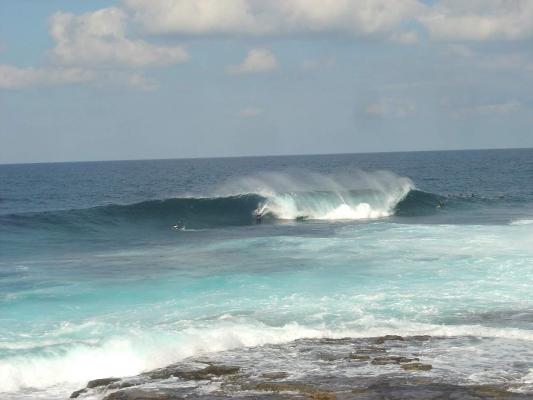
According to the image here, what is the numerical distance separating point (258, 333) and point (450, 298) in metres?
5.76

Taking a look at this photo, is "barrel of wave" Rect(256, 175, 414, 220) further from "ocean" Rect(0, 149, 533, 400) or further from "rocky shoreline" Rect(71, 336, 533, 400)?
"rocky shoreline" Rect(71, 336, 533, 400)

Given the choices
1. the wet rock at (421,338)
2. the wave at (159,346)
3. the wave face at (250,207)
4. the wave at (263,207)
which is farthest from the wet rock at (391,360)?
the wave face at (250,207)

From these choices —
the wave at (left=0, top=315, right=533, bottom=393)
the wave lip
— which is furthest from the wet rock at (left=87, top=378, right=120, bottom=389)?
the wave lip

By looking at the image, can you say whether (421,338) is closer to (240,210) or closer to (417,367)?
(417,367)

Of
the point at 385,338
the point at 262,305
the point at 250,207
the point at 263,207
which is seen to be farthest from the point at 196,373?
the point at 250,207

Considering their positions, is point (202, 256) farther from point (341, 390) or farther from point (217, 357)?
point (341, 390)

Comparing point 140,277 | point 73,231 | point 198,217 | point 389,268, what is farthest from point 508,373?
point 198,217

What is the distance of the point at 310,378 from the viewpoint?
1193 cm

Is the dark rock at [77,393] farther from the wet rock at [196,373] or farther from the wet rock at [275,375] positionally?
the wet rock at [275,375]

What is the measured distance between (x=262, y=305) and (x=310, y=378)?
6485mm

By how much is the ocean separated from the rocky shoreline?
0.05 meters

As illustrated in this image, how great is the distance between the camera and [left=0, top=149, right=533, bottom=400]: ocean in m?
→ 12.4

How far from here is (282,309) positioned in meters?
17.9

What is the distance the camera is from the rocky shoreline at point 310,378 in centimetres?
1112
